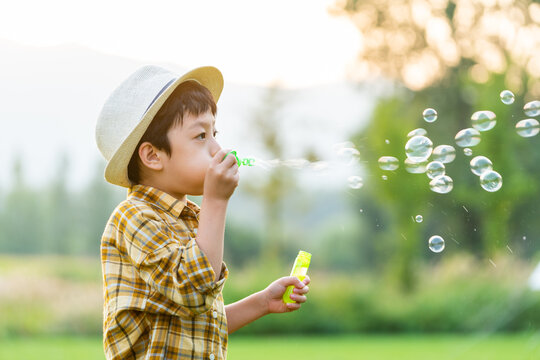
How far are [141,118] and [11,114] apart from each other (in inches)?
407

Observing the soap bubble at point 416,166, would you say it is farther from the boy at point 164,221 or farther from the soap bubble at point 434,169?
the boy at point 164,221

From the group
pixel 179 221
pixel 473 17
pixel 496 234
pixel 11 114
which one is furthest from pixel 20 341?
pixel 473 17

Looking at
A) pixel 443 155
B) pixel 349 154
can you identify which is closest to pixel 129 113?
pixel 349 154

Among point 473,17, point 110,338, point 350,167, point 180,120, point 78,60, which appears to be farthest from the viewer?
point 473,17

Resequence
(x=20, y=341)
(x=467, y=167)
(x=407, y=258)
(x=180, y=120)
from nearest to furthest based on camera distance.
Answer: (x=180, y=120) → (x=20, y=341) → (x=407, y=258) → (x=467, y=167)

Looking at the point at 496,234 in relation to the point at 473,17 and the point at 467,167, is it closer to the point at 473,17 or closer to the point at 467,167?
the point at 467,167

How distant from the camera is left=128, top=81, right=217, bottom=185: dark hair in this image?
66.2 inches

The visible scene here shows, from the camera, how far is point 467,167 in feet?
45.7

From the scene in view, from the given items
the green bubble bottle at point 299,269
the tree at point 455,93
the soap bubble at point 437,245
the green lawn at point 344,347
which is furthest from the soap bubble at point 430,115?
the tree at point 455,93

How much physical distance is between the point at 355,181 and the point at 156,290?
43.6 inches

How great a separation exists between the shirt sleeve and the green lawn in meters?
6.57

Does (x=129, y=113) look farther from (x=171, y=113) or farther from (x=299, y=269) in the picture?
(x=299, y=269)

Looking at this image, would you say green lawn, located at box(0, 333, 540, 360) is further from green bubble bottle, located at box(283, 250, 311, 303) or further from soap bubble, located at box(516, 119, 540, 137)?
green bubble bottle, located at box(283, 250, 311, 303)

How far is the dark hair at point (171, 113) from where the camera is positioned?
66.2 inches
